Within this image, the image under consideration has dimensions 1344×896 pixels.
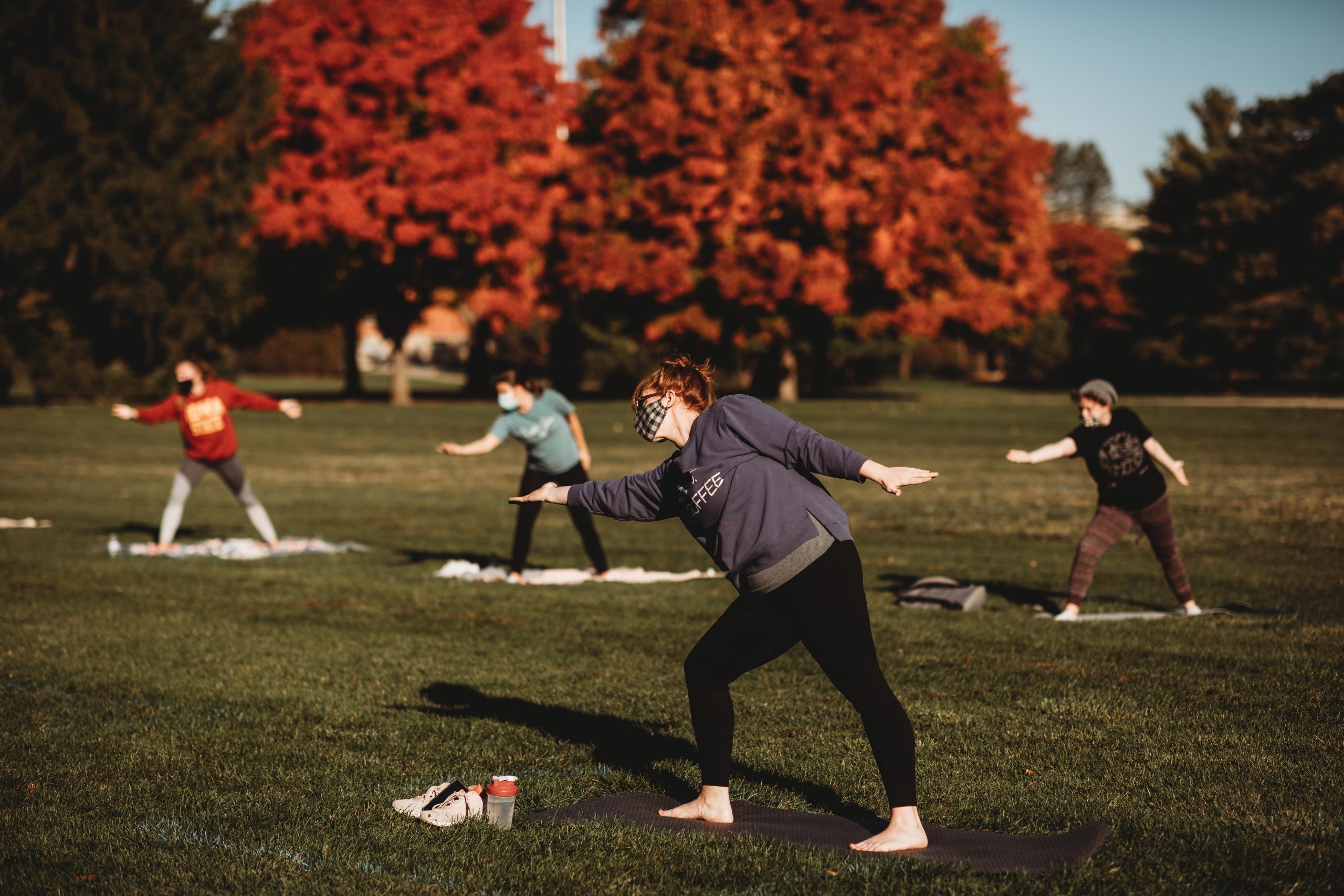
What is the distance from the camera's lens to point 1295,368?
5181 cm

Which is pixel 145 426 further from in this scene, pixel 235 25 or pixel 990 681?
pixel 990 681

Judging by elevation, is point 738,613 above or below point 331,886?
above

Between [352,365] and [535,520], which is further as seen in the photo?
[352,365]

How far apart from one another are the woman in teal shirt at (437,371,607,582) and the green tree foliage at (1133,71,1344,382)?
44296mm

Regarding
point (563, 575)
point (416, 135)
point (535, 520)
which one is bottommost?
point (563, 575)

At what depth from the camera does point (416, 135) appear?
1652 inches

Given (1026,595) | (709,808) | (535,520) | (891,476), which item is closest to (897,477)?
(891,476)

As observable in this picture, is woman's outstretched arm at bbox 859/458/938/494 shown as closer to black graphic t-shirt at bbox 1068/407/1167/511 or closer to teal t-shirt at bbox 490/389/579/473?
black graphic t-shirt at bbox 1068/407/1167/511

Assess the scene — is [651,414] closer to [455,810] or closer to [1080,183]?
[455,810]

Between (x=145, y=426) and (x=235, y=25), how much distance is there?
15377mm

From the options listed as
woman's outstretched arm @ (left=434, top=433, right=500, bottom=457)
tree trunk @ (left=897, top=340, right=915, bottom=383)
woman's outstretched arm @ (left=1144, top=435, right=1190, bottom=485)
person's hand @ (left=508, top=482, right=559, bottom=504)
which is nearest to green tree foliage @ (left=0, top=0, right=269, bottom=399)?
woman's outstretched arm @ (left=434, top=433, right=500, bottom=457)

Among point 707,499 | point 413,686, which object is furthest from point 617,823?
point 413,686

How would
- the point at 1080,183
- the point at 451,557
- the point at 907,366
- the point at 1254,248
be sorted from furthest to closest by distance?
the point at 1080,183 < the point at 907,366 < the point at 1254,248 < the point at 451,557

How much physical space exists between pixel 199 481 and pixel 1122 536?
953 centimetres
